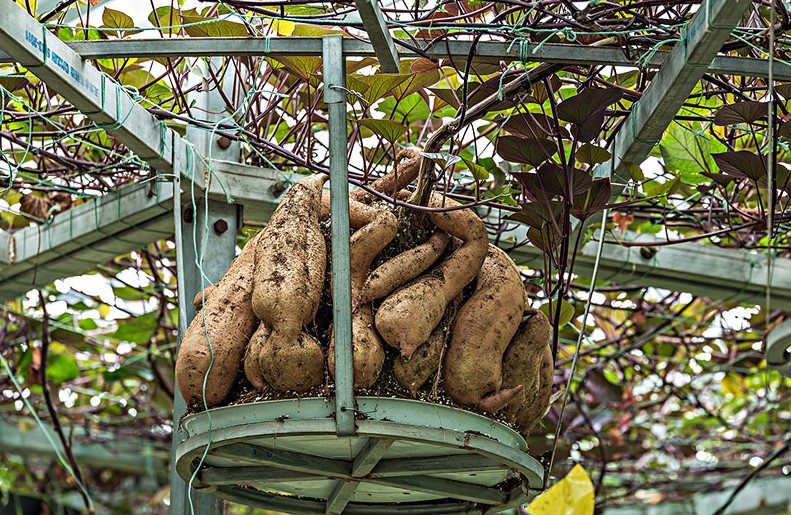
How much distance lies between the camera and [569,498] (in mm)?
1527

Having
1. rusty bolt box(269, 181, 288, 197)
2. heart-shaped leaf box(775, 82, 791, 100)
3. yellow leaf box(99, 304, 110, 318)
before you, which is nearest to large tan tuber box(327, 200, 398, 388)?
rusty bolt box(269, 181, 288, 197)

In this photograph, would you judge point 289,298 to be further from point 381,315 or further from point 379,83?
point 379,83

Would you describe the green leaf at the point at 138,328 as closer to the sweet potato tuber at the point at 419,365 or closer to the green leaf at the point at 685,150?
the green leaf at the point at 685,150

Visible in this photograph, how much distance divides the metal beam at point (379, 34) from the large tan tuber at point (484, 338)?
24cm

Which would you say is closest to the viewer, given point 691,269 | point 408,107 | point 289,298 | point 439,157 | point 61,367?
point 289,298

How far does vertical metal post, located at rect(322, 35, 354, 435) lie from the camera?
950mm

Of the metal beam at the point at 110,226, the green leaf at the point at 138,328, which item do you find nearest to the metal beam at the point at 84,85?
the metal beam at the point at 110,226

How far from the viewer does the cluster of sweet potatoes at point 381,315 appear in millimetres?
984

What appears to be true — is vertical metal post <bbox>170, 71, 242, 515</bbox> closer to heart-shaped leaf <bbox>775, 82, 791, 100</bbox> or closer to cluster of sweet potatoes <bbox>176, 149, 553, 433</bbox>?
cluster of sweet potatoes <bbox>176, 149, 553, 433</bbox>

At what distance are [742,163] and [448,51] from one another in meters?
0.42

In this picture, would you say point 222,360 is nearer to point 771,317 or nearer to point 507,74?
point 507,74

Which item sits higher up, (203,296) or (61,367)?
(61,367)

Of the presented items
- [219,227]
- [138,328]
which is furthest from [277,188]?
[138,328]

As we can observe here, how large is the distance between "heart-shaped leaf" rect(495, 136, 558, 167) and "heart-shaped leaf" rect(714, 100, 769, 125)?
8.9 inches
